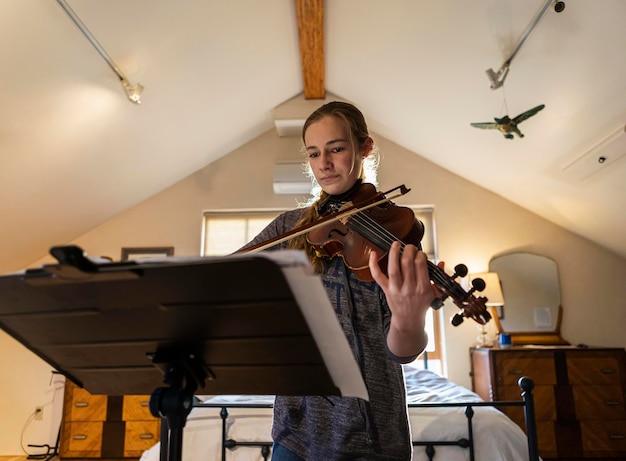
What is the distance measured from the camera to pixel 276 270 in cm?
51

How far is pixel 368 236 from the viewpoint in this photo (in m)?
1.16

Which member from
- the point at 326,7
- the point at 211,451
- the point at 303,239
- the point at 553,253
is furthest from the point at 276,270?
the point at 553,253

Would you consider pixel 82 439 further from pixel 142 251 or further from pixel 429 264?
pixel 429 264

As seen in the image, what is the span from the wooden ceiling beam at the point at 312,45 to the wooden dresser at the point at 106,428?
299 cm

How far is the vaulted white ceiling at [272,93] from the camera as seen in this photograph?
2545 millimetres

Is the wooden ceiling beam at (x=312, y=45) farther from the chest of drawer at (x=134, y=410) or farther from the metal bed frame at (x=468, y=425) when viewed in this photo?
the chest of drawer at (x=134, y=410)

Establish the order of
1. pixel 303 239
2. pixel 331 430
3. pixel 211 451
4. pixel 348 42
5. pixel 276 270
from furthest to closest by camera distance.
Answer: pixel 348 42 → pixel 211 451 → pixel 303 239 → pixel 331 430 → pixel 276 270

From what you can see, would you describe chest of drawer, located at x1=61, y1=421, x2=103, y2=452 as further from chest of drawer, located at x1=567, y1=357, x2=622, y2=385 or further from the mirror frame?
chest of drawer, located at x1=567, y1=357, x2=622, y2=385

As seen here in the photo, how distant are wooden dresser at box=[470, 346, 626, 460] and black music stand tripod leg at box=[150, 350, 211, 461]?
3.46 m

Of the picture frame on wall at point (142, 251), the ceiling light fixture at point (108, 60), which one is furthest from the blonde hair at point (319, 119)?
the picture frame on wall at point (142, 251)

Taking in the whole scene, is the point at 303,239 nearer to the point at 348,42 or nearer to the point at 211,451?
the point at 211,451

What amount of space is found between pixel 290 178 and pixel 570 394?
2885 mm

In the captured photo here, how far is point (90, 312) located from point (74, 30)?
2.28 m

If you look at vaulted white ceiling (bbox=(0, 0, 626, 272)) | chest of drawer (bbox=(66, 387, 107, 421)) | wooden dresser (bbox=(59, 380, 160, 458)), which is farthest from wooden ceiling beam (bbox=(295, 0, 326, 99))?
chest of drawer (bbox=(66, 387, 107, 421))
